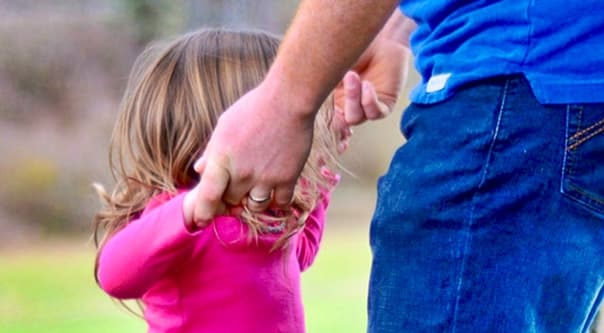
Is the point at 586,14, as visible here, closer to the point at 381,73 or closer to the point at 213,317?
the point at 381,73

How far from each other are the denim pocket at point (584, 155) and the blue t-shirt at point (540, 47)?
0.05 feet

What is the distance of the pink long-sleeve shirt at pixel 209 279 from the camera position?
144cm

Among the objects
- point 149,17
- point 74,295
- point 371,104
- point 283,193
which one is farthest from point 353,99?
point 74,295

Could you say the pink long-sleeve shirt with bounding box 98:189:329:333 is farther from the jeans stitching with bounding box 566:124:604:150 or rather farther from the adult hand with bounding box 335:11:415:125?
the jeans stitching with bounding box 566:124:604:150

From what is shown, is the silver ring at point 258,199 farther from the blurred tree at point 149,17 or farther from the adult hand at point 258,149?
A: the blurred tree at point 149,17

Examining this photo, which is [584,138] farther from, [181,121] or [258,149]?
[181,121]

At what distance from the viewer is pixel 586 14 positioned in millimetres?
1067

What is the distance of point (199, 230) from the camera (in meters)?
1.39

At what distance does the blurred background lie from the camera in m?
5.11

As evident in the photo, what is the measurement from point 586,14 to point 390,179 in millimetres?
257

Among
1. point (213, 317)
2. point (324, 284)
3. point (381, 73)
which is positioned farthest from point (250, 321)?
point (324, 284)

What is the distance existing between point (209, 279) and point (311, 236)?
0.84 feet

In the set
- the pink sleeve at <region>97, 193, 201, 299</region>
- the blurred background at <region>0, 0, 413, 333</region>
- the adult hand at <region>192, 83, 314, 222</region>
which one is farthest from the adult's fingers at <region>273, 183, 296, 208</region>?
the blurred background at <region>0, 0, 413, 333</region>

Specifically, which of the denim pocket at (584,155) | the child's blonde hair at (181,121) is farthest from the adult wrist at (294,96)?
the child's blonde hair at (181,121)
